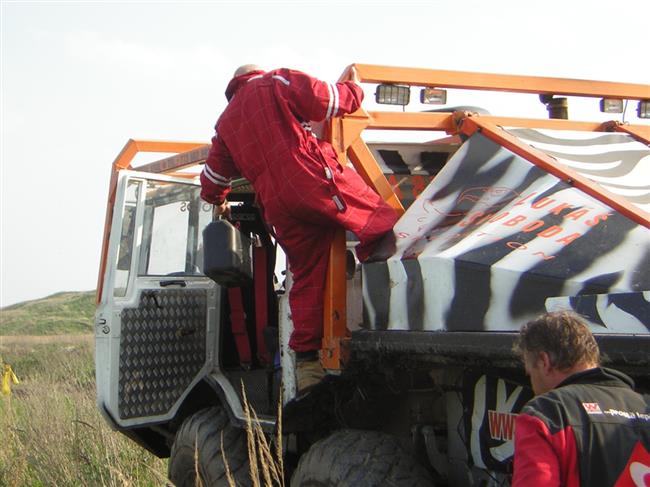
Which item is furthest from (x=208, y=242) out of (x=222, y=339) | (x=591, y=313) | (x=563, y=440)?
(x=563, y=440)

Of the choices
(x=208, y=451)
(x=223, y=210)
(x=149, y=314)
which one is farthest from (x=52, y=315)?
(x=208, y=451)

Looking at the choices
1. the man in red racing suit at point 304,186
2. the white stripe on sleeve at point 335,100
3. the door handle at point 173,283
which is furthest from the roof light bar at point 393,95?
the door handle at point 173,283

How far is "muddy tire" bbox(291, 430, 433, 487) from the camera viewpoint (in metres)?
3.21

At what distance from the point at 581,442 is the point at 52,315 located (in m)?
33.9

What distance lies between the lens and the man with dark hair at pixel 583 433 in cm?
205

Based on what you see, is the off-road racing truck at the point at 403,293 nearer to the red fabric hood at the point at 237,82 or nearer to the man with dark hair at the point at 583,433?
the man with dark hair at the point at 583,433

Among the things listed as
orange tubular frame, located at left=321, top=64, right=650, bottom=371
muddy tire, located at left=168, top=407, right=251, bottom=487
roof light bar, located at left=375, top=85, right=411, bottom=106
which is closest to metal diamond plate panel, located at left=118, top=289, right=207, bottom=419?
muddy tire, located at left=168, top=407, right=251, bottom=487

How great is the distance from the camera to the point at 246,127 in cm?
392

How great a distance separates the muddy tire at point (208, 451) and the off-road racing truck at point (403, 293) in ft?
0.04

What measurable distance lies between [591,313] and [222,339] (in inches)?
121

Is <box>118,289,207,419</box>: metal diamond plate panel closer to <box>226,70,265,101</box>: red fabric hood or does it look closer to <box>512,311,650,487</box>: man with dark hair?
<box>226,70,265,101</box>: red fabric hood

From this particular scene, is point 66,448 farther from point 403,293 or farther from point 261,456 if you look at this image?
point 403,293

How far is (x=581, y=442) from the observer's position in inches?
81.4

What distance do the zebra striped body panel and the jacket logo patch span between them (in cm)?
39
